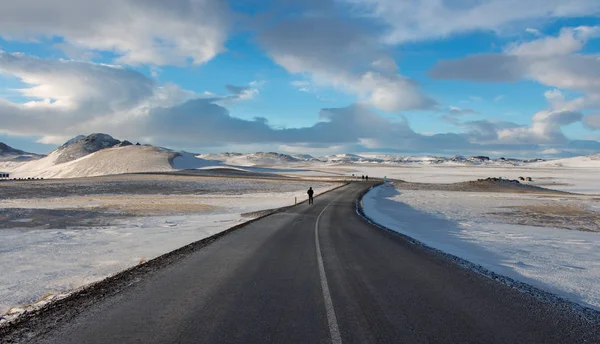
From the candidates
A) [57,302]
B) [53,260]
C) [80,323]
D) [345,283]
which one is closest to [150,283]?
[57,302]

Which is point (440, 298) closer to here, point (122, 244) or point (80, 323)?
point (80, 323)

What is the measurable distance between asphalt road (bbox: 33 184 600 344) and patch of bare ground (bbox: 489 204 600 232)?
1846cm

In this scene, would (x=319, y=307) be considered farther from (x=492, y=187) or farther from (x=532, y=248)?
(x=492, y=187)

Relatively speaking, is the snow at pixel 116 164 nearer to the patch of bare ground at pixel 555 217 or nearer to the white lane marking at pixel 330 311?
the patch of bare ground at pixel 555 217

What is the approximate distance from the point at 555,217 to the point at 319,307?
2933 centimetres

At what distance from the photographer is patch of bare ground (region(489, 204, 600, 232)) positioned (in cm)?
2565

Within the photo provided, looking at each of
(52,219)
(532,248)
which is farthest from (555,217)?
(52,219)

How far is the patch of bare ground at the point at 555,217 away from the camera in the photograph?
25645 millimetres

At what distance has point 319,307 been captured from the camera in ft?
23.2

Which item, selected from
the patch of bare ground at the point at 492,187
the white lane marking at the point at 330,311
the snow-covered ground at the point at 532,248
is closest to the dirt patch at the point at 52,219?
the white lane marking at the point at 330,311

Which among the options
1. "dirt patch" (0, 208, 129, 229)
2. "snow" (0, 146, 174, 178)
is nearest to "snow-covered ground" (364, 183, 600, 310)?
"dirt patch" (0, 208, 129, 229)

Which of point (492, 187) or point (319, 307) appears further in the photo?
point (492, 187)

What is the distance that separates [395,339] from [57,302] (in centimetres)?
602

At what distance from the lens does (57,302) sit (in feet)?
24.7
